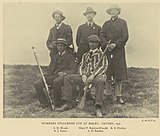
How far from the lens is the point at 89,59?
1603 millimetres

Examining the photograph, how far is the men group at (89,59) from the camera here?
1.59 m

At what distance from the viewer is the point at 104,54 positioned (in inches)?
62.8

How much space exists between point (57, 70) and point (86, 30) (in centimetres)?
21

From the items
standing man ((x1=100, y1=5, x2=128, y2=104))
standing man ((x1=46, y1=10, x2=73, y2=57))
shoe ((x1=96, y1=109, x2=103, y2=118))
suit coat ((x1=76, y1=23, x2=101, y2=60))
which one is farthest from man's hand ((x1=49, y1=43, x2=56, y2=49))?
shoe ((x1=96, y1=109, x2=103, y2=118))

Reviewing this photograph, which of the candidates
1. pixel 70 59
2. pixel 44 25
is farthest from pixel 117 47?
pixel 44 25

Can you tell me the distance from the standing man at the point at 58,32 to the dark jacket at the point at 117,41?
0.14 meters

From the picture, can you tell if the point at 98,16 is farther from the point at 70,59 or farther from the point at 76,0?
the point at 70,59

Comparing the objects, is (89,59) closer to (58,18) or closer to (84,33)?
(84,33)

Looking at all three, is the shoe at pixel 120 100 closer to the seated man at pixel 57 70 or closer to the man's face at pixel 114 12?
the seated man at pixel 57 70

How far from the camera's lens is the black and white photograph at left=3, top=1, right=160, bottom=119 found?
1.58 metres

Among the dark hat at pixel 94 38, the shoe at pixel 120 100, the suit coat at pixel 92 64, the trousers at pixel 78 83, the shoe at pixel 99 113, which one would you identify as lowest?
the shoe at pixel 99 113

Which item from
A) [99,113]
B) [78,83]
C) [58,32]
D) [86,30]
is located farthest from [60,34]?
[99,113]

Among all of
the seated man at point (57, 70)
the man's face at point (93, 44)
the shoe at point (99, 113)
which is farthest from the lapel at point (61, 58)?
the shoe at point (99, 113)

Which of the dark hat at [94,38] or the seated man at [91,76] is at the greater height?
the dark hat at [94,38]
